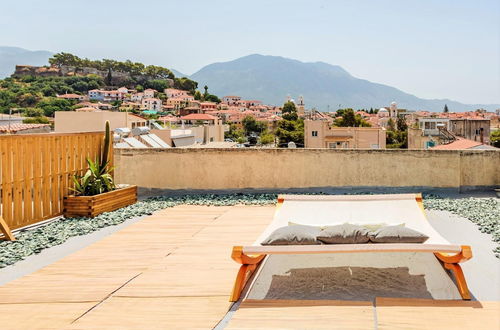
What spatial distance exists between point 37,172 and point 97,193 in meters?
0.92

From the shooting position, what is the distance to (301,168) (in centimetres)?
792

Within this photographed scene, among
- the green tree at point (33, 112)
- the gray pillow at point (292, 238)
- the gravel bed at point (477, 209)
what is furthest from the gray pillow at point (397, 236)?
the green tree at point (33, 112)

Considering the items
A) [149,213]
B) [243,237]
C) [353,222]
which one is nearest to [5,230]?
[149,213]

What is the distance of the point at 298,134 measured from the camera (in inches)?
2448

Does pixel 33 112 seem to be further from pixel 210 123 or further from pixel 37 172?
pixel 37 172

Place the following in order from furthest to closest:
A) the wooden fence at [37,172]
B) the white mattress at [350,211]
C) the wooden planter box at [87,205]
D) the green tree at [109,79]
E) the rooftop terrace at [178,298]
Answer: the green tree at [109,79], the wooden planter box at [87,205], the wooden fence at [37,172], the white mattress at [350,211], the rooftop terrace at [178,298]

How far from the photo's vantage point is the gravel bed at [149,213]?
457 centimetres

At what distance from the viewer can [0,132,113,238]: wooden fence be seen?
5.12m

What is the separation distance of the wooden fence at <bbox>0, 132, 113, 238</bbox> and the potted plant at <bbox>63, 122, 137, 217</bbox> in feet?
0.40

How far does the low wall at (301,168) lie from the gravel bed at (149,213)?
15.1 inches

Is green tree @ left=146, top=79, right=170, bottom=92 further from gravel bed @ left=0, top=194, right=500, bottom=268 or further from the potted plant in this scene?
the potted plant

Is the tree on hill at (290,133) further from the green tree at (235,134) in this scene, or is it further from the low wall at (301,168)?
the low wall at (301,168)

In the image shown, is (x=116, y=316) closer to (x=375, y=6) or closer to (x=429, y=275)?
(x=429, y=275)

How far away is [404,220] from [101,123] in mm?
24526
